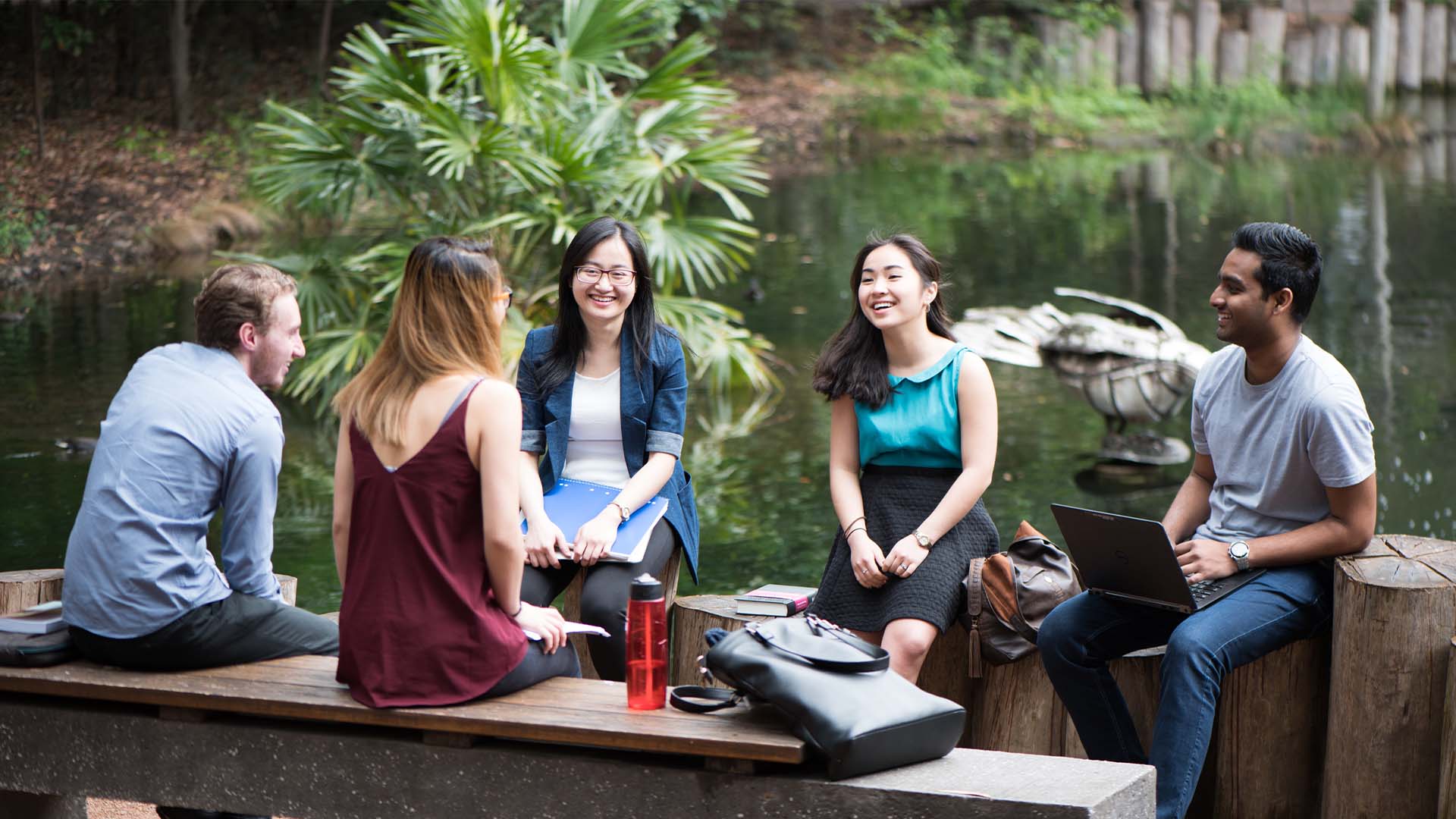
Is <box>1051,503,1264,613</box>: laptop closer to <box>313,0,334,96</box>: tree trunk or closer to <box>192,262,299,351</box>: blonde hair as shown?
<box>192,262,299,351</box>: blonde hair

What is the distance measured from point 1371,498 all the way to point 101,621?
9.65ft

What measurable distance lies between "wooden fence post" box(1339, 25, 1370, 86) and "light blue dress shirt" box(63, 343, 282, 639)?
29.2 metres

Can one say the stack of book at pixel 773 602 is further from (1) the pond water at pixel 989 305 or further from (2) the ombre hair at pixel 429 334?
(1) the pond water at pixel 989 305

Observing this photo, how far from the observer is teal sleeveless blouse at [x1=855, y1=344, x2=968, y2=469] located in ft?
13.2

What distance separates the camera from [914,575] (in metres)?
3.88

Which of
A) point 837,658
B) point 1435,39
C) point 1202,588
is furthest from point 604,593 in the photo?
point 1435,39

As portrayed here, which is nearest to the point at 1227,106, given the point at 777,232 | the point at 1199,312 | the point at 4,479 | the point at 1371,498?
the point at 777,232

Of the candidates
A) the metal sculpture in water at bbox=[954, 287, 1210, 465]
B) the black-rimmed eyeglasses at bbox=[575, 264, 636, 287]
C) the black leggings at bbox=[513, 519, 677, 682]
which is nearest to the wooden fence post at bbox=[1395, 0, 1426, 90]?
the metal sculpture in water at bbox=[954, 287, 1210, 465]

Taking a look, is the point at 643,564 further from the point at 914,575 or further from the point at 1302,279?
the point at 1302,279

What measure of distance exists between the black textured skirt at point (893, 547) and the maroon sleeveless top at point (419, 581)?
1.12m

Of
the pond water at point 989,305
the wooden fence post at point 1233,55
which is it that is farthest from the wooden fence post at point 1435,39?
the pond water at point 989,305

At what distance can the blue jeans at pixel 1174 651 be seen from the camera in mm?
3408

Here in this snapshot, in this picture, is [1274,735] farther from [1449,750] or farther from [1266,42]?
[1266,42]

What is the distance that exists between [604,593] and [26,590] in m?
1.55
